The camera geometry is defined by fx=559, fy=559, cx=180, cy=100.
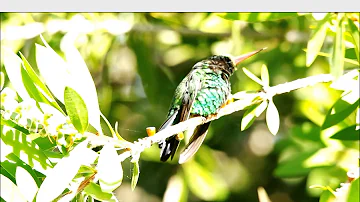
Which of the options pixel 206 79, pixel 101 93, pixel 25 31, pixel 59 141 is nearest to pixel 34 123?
pixel 59 141

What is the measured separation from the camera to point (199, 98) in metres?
1.38

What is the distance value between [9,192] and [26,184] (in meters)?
0.03

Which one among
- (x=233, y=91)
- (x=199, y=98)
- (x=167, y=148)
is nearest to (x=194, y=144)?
(x=167, y=148)

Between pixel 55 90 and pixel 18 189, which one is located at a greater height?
pixel 55 90

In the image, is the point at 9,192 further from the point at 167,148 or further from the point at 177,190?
the point at 177,190

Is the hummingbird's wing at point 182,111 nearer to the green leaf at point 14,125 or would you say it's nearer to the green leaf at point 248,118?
the green leaf at point 248,118

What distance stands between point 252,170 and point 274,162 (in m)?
0.11

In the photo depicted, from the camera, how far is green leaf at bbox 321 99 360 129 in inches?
39.0

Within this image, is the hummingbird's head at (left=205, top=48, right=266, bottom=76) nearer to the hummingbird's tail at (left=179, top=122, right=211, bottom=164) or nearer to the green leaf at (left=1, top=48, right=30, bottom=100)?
the hummingbird's tail at (left=179, top=122, right=211, bottom=164)

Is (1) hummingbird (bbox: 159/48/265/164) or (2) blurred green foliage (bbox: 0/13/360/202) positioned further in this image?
(1) hummingbird (bbox: 159/48/265/164)

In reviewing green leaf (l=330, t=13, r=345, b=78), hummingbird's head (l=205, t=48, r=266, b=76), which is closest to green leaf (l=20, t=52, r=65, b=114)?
green leaf (l=330, t=13, r=345, b=78)

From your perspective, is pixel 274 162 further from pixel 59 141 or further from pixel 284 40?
pixel 59 141

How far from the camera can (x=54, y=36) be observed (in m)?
1.99

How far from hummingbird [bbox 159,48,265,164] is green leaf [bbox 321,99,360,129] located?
25cm
